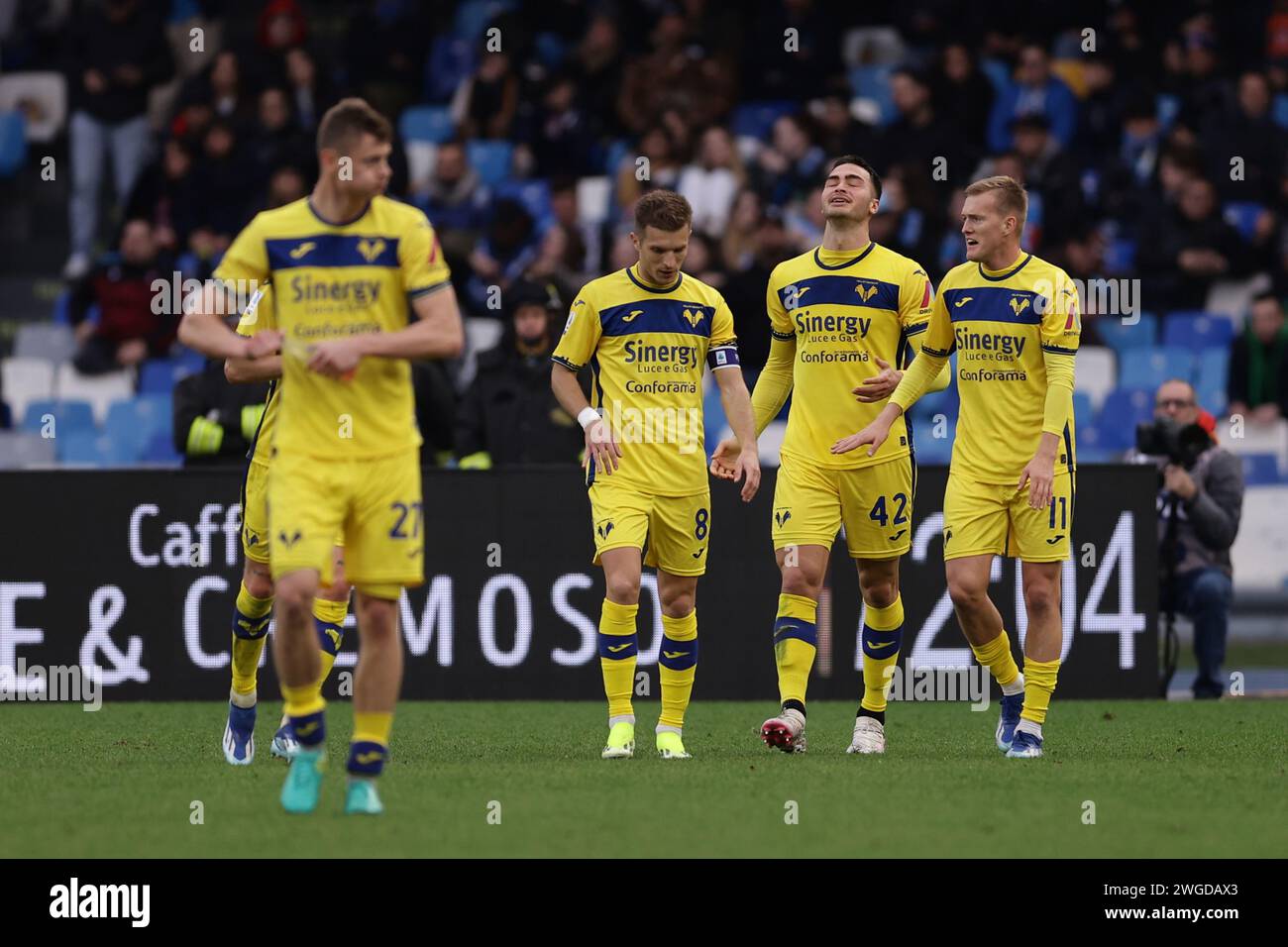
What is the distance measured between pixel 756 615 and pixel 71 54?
11.2 meters

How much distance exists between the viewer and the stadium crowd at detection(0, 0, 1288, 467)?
17422mm

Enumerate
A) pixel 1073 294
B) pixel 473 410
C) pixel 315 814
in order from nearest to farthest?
pixel 315 814 < pixel 1073 294 < pixel 473 410

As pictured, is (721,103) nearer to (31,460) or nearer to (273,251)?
(31,460)

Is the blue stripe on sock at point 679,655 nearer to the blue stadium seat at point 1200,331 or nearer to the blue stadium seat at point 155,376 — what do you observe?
the blue stadium seat at point 1200,331

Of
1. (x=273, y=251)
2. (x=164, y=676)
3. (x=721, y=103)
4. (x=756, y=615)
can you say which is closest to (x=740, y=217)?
(x=721, y=103)

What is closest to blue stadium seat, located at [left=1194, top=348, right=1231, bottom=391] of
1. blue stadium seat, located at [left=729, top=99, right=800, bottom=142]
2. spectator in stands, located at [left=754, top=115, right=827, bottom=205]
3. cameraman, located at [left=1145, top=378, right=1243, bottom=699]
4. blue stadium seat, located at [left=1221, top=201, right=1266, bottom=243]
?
blue stadium seat, located at [left=1221, top=201, right=1266, bottom=243]

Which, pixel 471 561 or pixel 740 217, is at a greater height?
pixel 740 217

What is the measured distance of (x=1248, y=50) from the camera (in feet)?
63.8

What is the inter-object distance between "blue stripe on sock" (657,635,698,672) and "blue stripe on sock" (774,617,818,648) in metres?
0.42

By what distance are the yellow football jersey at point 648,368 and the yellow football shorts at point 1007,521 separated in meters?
1.17

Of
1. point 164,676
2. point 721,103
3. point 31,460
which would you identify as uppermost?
point 721,103

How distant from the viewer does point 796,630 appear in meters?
9.52

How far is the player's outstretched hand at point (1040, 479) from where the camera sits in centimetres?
883

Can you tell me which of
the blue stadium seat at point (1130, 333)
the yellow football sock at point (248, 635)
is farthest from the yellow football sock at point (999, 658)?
the blue stadium seat at point (1130, 333)
